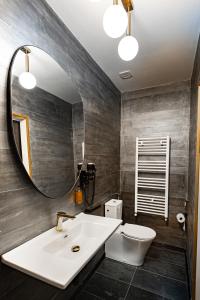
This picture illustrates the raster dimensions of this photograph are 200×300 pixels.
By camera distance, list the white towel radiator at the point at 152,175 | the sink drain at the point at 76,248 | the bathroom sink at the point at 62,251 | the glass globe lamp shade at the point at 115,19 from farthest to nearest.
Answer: the white towel radiator at the point at 152,175
the sink drain at the point at 76,248
the glass globe lamp shade at the point at 115,19
the bathroom sink at the point at 62,251

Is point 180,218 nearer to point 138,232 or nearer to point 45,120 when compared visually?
point 138,232

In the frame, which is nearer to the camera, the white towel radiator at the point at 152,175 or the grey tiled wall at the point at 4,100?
the grey tiled wall at the point at 4,100

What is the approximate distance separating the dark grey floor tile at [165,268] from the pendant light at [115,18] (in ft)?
8.28

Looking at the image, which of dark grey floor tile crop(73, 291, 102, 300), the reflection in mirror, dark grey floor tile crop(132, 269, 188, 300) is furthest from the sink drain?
dark grey floor tile crop(132, 269, 188, 300)

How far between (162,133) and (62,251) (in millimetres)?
2120

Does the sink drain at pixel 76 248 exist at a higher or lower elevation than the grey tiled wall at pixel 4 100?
lower

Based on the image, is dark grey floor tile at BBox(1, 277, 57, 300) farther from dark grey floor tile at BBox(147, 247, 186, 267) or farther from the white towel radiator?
the white towel radiator

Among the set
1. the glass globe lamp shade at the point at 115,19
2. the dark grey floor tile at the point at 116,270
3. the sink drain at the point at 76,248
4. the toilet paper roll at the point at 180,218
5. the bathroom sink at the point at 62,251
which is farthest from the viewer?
the toilet paper roll at the point at 180,218

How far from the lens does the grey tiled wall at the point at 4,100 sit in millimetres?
915

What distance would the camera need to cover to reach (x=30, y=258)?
0.88m

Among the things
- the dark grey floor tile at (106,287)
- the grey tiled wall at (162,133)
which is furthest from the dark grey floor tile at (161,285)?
the grey tiled wall at (162,133)

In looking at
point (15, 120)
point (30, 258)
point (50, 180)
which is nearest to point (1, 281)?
point (30, 258)

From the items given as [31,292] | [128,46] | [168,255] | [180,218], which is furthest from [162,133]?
[31,292]

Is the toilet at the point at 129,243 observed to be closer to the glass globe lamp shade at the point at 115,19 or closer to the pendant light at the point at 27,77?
the pendant light at the point at 27,77
